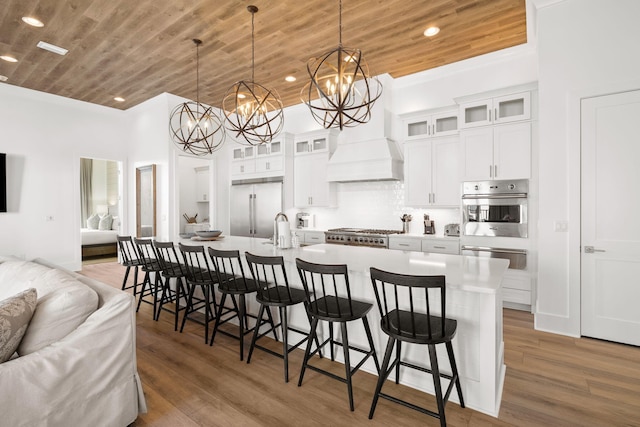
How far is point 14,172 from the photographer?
5.44m

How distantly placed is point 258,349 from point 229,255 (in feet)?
3.07

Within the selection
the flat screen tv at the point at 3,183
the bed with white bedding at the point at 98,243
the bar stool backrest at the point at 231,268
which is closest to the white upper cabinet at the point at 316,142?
the bar stool backrest at the point at 231,268

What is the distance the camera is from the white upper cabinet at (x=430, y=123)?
4262 mm

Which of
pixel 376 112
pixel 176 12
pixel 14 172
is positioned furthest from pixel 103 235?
pixel 376 112

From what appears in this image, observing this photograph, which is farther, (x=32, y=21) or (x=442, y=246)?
(x=442, y=246)

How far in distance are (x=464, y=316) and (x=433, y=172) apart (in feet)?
8.93

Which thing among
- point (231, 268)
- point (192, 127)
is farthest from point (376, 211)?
point (192, 127)

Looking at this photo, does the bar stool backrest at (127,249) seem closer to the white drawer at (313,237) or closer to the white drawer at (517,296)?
the white drawer at (313,237)

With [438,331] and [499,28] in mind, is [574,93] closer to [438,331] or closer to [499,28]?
[499,28]

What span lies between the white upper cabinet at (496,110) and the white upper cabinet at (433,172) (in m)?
0.31

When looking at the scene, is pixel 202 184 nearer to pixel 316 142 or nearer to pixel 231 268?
pixel 316 142

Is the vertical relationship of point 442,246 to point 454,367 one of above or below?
above

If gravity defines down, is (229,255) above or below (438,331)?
above

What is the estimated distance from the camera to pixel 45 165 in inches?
227
